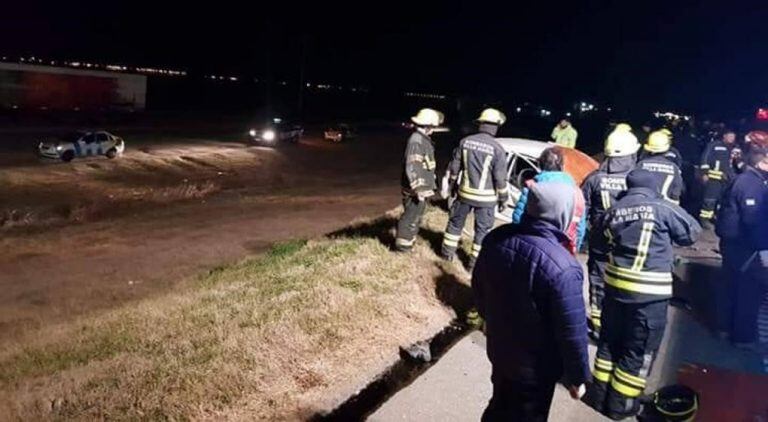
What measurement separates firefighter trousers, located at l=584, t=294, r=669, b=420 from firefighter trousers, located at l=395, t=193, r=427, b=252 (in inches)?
123

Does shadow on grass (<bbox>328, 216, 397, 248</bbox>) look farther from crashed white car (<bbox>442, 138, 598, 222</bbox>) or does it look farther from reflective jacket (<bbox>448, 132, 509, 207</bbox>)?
reflective jacket (<bbox>448, 132, 509, 207</bbox>)

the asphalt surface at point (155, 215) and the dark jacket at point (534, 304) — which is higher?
the dark jacket at point (534, 304)

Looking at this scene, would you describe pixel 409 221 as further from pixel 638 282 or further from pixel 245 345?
pixel 638 282

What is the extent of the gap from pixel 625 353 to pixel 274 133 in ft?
96.8

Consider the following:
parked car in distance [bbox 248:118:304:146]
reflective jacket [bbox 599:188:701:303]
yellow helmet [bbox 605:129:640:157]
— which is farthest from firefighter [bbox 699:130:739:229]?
parked car in distance [bbox 248:118:304:146]

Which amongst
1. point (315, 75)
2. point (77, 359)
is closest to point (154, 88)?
point (315, 75)

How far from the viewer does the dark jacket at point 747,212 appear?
5496 mm

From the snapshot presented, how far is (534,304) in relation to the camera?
9.53ft

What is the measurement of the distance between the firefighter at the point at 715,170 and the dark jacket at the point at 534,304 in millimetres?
8396

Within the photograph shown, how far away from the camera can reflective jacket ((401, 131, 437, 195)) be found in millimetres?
7043

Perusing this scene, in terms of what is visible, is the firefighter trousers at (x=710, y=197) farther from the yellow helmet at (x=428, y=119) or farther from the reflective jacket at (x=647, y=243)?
the reflective jacket at (x=647, y=243)

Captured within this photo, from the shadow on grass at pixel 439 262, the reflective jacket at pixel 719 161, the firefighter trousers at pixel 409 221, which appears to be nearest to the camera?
the shadow on grass at pixel 439 262

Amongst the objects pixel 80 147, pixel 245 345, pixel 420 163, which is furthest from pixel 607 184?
pixel 80 147

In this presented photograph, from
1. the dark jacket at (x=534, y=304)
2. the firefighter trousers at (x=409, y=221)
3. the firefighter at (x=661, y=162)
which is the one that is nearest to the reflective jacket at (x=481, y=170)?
the firefighter trousers at (x=409, y=221)
